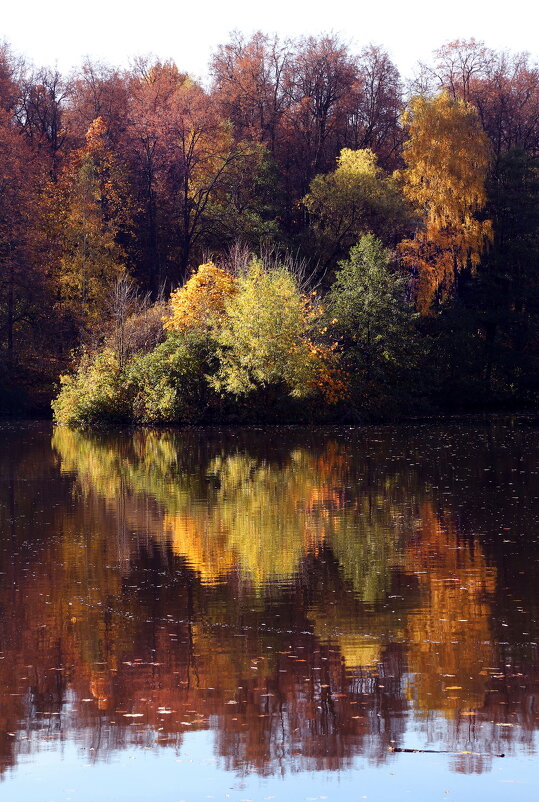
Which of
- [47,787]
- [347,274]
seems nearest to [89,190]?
[347,274]

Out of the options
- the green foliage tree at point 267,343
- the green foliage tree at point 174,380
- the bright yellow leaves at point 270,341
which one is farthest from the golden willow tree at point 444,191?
the green foliage tree at point 174,380

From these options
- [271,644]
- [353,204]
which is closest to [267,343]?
[353,204]

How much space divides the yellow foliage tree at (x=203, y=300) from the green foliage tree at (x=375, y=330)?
13.6 feet

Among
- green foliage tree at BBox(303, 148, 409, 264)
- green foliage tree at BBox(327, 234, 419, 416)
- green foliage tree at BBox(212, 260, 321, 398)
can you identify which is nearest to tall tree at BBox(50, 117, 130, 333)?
green foliage tree at BBox(303, 148, 409, 264)

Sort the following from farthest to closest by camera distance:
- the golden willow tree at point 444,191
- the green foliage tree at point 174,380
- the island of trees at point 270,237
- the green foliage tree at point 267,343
Answer: the golden willow tree at point 444,191 → the island of trees at point 270,237 → the green foliage tree at point 174,380 → the green foliage tree at point 267,343

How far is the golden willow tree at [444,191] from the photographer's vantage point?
4872 centimetres

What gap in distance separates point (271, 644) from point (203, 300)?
110ft

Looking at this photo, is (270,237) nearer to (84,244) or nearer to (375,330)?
(84,244)

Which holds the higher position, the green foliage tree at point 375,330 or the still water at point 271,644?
the green foliage tree at point 375,330

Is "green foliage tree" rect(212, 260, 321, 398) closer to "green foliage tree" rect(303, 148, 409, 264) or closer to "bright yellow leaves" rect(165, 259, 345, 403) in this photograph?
"bright yellow leaves" rect(165, 259, 345, 403)

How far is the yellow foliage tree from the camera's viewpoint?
42906mm

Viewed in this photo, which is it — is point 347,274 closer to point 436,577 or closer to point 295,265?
point 295,265

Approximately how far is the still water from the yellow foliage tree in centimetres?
2097

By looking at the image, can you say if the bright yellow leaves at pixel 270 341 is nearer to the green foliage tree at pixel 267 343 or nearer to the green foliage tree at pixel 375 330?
the green foliage tree at pixel 267 343
